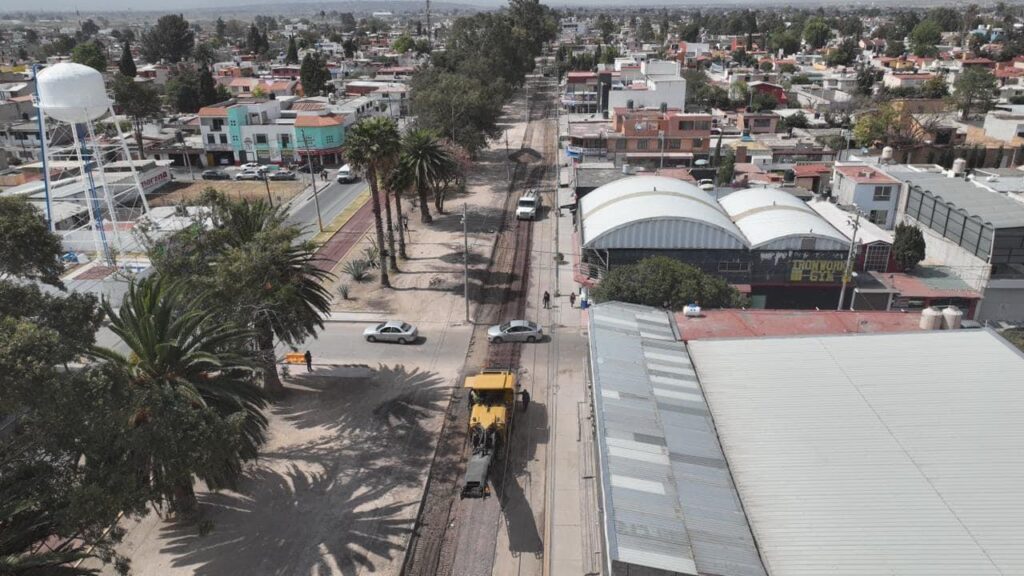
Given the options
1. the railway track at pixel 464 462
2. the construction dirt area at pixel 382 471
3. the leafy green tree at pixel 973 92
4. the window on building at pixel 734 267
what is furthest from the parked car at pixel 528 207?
the leafy green tree at pixel 973 92

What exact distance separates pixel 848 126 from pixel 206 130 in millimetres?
88382

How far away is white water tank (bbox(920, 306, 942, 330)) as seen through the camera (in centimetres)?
3045

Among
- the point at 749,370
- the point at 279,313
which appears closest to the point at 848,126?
the point at 749,370

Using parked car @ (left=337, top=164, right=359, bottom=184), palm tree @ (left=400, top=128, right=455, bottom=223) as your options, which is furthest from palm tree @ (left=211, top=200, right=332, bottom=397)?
parked car @ (left=337, top=164, right=359, bottom=184)

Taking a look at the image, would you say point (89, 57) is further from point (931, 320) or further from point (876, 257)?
point (931, 320)

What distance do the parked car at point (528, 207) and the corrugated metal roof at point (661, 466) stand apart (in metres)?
32.7

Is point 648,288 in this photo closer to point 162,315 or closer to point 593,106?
point 162,315

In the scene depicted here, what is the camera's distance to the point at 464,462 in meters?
28.6

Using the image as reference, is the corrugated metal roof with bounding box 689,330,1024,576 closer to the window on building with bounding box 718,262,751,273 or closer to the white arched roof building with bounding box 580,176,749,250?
the white arched roof building with bounding box 580,176,749,250

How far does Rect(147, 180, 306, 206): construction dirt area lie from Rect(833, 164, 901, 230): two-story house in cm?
5332

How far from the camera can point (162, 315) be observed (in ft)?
76.8

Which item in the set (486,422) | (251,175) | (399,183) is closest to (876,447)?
(486,422)

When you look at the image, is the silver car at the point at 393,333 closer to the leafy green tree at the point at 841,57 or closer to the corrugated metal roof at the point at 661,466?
the corrugated metal roof at the point at 661,466

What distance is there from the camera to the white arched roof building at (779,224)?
41750mm
